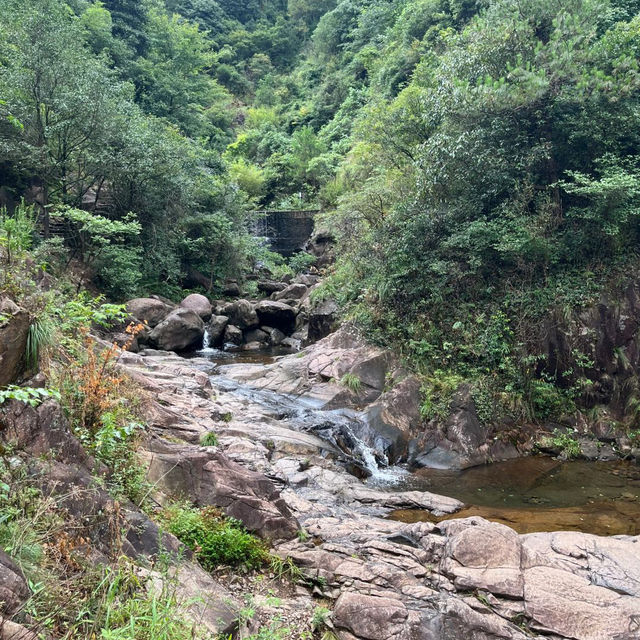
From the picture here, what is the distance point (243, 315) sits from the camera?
59.4ft

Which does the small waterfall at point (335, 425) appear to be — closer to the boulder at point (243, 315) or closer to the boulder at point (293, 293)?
the boulder at point (243, 315)

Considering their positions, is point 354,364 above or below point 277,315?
above

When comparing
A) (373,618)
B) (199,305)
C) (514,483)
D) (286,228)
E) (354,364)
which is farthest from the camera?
(286,228)

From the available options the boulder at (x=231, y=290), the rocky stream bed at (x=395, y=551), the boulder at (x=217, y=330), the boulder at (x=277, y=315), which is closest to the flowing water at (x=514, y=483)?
the rocky stream bed at (x=395, y=551)

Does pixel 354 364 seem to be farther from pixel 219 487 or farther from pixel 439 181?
pixel 219 487

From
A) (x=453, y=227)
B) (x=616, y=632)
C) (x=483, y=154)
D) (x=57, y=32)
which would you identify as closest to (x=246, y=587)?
(x=616, y=632)

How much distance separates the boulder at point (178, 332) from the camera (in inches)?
599

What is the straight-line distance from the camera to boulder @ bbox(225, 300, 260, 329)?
1806 centimetres

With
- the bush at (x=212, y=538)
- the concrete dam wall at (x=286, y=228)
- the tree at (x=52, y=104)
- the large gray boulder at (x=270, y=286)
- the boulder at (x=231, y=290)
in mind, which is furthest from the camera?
the concrete dam wall at (x=286, y=228)

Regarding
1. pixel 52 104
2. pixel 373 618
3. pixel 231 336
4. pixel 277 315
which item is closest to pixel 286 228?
pixel 277 315

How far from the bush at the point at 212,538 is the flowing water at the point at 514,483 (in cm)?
271

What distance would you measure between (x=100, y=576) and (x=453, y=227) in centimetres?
1043

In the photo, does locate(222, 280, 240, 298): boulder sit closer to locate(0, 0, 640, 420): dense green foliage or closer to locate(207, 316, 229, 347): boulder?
locate(0, 0, 640, 420): dense green foliage

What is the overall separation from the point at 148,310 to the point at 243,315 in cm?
365
